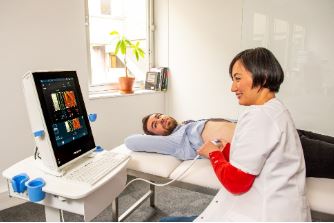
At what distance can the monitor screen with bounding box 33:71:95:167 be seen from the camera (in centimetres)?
106

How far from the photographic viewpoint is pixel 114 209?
1807 millimetres

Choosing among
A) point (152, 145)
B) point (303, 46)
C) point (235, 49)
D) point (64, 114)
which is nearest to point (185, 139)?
point (152, 145)

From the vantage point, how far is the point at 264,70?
3.16 ft

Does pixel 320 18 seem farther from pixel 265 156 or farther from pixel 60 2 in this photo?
pixel 60 2

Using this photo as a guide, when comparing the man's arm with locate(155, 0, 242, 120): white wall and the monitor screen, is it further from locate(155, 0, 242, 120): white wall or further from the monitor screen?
locate(155, 0, 242, 120): white wall

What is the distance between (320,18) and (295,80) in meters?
0.58

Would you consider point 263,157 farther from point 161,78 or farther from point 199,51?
point 161,78

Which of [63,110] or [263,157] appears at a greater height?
[63,110]

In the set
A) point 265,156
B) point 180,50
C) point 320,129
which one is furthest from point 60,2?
point 320,129

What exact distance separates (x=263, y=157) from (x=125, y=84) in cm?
227

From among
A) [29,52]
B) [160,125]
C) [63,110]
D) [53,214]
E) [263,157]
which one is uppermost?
[29,52]

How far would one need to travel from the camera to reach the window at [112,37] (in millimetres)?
2949

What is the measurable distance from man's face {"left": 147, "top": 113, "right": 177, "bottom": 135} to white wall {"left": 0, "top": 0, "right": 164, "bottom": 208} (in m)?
0.75

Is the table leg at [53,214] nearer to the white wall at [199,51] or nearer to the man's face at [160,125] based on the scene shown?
the man's face at [160,125]
